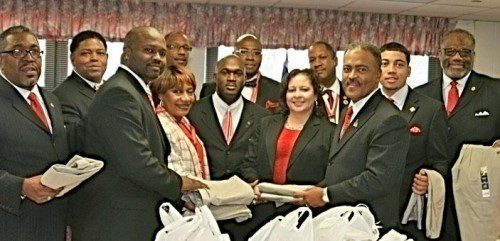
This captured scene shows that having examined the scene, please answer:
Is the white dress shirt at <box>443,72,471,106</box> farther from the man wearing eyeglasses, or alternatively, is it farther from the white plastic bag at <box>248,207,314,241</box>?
the white plastic bag at <box>248,207,314,241</box>

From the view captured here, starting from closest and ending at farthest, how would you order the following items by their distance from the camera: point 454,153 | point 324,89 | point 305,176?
point 305,176 < point 454,153 < point 324,89

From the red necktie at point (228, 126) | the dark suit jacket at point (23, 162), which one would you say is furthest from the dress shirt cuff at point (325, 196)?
the dark suit jacket at point (23, 162)

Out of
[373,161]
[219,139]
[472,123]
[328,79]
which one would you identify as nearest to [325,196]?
[373,161]

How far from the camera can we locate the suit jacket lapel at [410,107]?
3633mm

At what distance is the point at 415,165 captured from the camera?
363cm

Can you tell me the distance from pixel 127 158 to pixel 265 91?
77.2 inches

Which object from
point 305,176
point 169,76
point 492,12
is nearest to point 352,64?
point 305,176

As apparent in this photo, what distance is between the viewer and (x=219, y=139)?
376 centimetres

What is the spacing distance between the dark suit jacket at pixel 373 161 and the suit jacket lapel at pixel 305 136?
0.87ft

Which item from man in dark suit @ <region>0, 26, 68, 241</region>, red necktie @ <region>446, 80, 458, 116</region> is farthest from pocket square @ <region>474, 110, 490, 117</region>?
man in dark suit @ <region>0, 26, 68, 241</region>

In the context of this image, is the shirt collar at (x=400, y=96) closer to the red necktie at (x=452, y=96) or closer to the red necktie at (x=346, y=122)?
the red necktie at (x=452, y=96)

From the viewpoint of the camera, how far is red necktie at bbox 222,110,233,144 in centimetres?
381

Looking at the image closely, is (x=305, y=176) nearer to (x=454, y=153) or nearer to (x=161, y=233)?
(x=454, y=153)

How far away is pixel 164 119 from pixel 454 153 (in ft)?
5.70
